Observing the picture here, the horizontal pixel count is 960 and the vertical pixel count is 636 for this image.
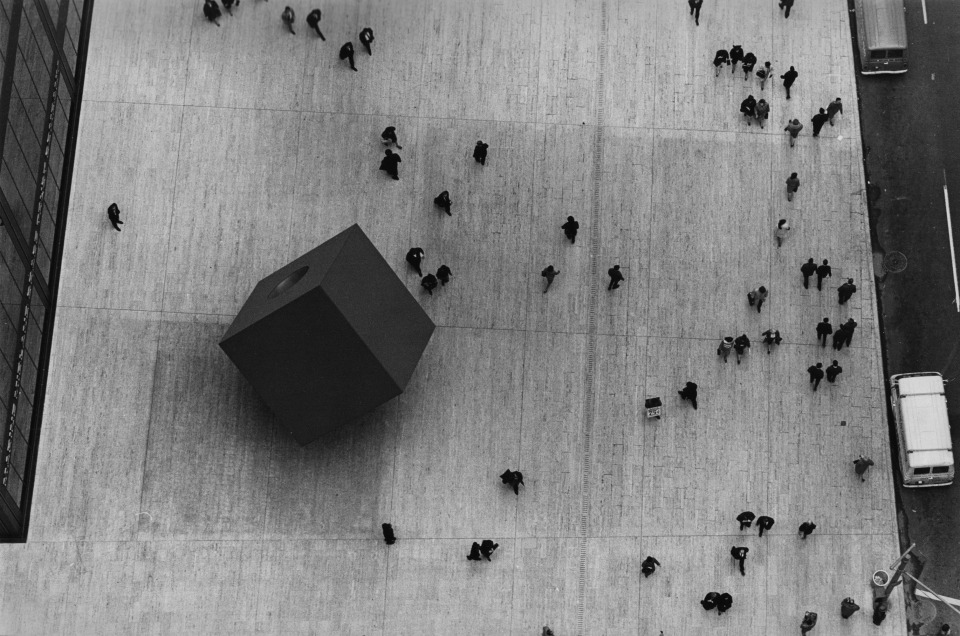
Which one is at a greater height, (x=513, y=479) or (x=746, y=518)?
(x=513, y=479)

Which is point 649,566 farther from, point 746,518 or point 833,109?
point 833,109

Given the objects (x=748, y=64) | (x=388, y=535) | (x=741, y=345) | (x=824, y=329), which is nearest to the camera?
(x=388, y=535)

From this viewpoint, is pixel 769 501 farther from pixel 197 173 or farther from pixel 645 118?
pixel 197 173

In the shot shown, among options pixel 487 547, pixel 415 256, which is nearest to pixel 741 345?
pixel 487 547

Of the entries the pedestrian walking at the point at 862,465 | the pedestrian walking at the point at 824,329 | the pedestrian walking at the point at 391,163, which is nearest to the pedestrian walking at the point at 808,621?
the pedestrian walking at the point at 862,465

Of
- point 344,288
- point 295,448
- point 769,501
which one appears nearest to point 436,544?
point 295,448

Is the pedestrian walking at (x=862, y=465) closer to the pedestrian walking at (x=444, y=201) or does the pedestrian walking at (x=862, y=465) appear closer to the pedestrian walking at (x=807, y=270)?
the pedestrian walking at (x=807, y=270)

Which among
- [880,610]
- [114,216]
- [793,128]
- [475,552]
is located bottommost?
[880,610]
